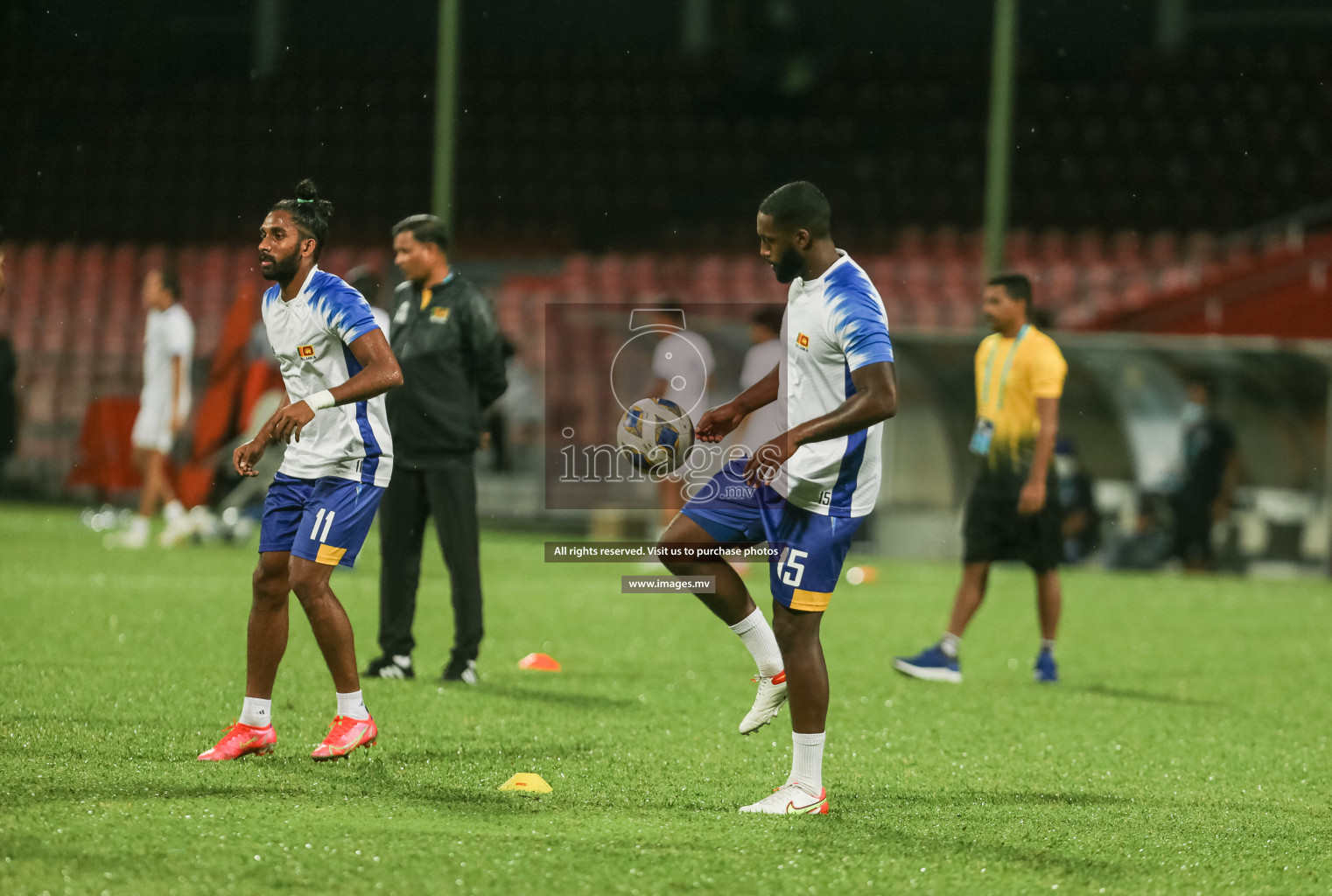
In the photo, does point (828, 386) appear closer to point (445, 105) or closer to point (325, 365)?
point (325, 365)

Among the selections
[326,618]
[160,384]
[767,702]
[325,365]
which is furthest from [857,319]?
[160,384]

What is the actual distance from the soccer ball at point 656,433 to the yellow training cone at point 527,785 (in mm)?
1310

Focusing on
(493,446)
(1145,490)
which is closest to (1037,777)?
(1145,490)

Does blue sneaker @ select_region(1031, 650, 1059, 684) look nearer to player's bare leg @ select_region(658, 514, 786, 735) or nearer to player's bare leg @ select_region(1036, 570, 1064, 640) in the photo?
player's bare leg @ select_region(1036, 570, 1064, 640)

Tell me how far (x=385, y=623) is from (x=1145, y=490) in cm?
976

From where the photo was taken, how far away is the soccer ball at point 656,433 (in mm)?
6133

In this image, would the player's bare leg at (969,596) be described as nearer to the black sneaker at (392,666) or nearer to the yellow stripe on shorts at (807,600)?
the black sneaker at (392,666)

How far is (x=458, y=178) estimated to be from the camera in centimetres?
2575

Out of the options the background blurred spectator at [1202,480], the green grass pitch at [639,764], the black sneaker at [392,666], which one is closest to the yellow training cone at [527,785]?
the green grass pitch at [639,764]

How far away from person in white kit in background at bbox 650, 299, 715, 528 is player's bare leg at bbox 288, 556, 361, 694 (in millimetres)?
7702

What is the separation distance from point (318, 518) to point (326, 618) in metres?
0.37

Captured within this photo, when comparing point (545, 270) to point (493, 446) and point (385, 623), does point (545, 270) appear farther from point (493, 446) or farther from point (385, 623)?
point (385, 623)

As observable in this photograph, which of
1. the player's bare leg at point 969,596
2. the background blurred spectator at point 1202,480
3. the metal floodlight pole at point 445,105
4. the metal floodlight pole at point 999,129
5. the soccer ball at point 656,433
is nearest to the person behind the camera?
the soccer ball at point 656,433

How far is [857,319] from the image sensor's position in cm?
515
